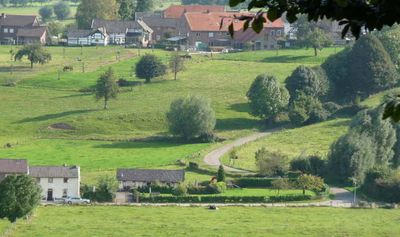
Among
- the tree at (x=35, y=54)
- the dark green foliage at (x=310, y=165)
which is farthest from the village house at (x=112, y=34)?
the dark green foliage at (x=310, y=165)

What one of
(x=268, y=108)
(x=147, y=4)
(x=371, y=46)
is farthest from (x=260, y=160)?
(x=147, y=4)

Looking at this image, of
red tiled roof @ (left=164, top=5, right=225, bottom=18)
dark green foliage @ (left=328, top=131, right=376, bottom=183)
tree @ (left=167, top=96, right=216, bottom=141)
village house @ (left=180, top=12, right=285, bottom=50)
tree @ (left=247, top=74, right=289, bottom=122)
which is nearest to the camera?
dark green foliage @ (left=328, top=131, right=376, bottom=183)

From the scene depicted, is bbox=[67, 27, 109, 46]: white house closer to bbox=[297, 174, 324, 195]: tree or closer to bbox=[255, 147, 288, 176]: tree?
bbox=[255, 147, 288, 176]: tree

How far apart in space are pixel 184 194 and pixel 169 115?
20116mm

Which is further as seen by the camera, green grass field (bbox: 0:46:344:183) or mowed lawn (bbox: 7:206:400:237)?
green grass field (bbox: 0:46:344:183)

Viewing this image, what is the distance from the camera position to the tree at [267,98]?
89.6 m

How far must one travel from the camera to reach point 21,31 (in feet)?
445

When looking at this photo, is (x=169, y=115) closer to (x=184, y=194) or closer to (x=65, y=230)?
(x=184, y=194)

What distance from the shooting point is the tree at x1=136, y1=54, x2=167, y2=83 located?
10125cm

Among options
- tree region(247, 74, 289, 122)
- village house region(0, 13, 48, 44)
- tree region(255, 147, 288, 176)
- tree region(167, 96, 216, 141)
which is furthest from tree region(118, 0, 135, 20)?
tree region(255, 147, 288, 176)

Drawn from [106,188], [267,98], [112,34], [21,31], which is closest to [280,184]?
[106,188]

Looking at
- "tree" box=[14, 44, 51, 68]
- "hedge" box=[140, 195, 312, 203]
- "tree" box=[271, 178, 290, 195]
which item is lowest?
"hedge" box=[140, 195, 312, 203]

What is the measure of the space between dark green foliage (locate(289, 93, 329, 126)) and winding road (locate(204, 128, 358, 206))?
1.76m

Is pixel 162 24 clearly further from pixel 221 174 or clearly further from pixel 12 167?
pixel 12 167
